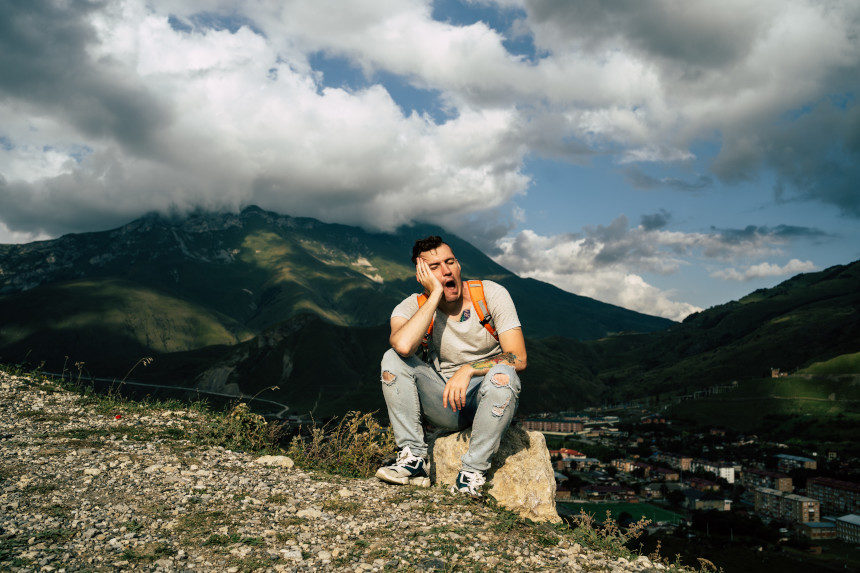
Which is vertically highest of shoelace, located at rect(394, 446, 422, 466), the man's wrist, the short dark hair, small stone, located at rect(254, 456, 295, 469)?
the short dark hair

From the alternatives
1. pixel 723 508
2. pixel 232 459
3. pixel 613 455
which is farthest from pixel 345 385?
pixel 232 459

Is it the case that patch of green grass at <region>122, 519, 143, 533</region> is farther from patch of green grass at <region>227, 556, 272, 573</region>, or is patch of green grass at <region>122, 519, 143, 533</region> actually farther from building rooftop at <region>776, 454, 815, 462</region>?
building rooftop at <region>776, 454, 815, 462</region>

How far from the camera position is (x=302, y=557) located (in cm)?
450

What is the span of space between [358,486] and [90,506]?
3.19m

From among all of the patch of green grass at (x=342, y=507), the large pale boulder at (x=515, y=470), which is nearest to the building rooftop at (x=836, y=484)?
the large pale boulder at (x=515, y=470)

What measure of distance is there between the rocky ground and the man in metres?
0.59

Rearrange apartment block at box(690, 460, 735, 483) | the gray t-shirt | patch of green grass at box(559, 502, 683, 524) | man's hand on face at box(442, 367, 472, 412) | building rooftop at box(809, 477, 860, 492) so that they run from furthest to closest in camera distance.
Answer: apartment block at box(690, 460, 735, 483), building rooftop at box(809, 477, 860, 492), patch of green grass at box(559, 502, 683, 524), the gray t-shirt, man's hand on face at box(442, 367, 472, 412)

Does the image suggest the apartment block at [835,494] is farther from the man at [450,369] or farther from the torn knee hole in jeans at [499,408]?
the torn knee hole in jeans at [499,408]

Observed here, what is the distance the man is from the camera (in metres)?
6.28

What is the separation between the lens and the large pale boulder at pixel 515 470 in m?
6.64

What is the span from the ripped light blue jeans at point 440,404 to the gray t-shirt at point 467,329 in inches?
13.4

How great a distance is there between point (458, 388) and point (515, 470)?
1666 mm

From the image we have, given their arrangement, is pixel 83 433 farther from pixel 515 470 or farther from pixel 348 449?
pixel 515 470

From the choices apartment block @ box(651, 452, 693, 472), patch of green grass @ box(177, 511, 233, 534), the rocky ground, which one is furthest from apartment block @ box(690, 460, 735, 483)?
patch of green grass @ box(177, 511, 233, 534)
